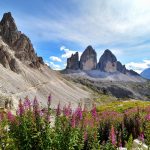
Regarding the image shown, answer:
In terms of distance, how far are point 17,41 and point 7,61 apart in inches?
1745

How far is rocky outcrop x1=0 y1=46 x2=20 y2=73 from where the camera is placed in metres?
131

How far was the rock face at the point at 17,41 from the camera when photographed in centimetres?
16812

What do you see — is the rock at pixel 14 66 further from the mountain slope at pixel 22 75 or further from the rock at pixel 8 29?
the rock at pixel 8 29

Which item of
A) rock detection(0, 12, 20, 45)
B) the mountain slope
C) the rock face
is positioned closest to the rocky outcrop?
the mountain slope

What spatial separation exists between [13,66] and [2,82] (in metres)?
32.2

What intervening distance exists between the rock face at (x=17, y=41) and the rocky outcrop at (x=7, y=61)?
19458 mm

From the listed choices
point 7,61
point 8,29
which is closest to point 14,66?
point 7,61

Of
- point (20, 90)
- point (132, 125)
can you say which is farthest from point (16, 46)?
point (132, 125)

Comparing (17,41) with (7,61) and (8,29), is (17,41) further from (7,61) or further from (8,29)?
(7,61)

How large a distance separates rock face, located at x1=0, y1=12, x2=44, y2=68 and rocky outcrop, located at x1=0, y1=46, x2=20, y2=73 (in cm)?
1946

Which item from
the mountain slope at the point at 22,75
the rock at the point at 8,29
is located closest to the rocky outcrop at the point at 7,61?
the mountain slope at the point at 22,75

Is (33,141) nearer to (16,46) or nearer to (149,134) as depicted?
(149,134)

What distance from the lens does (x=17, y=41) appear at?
17662cm

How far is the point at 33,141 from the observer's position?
1395 cm
